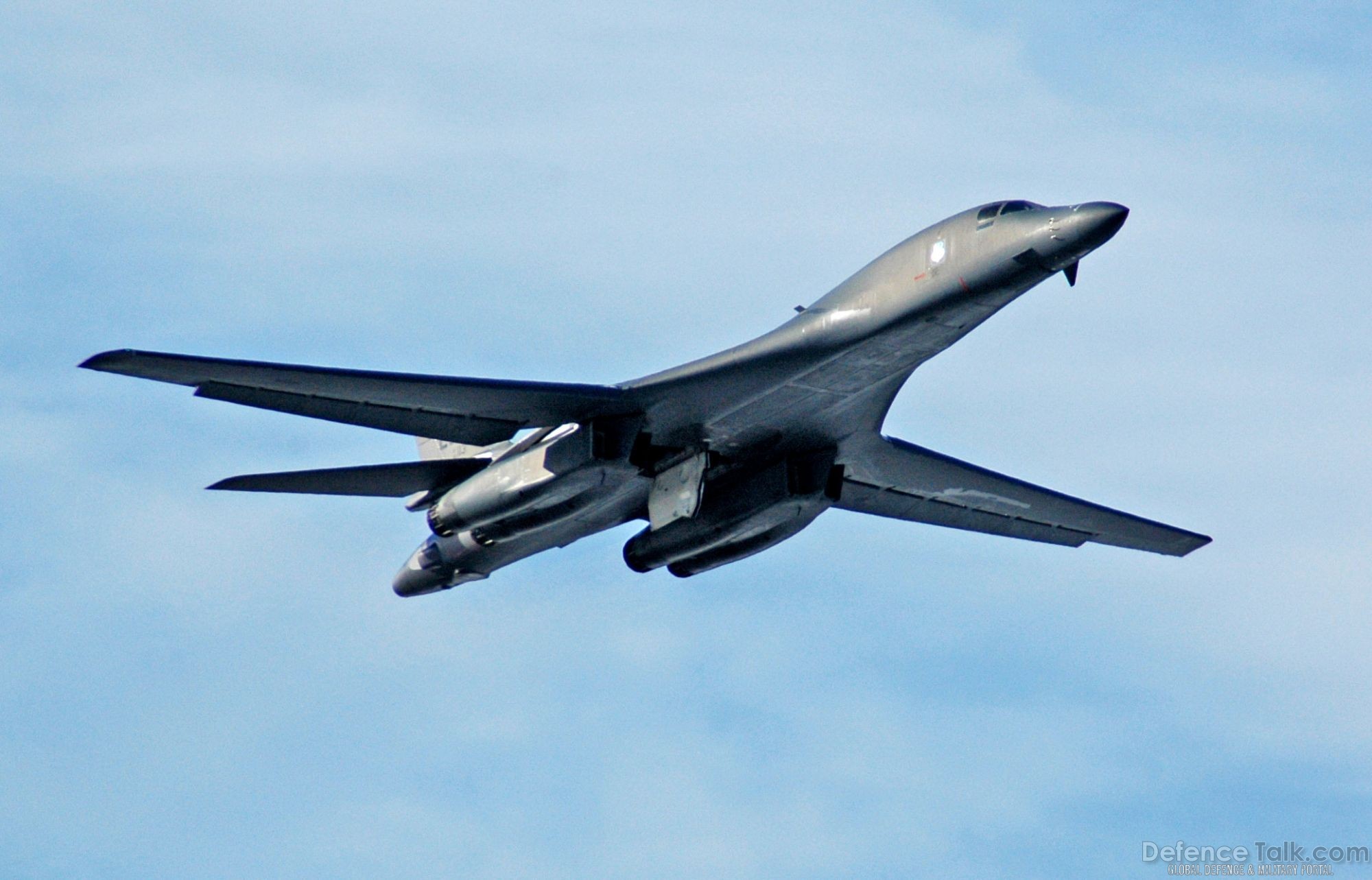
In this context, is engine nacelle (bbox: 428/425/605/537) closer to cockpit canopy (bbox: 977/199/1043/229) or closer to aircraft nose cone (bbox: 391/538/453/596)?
aircraft nose cone (bbox: 391/538/453/596)

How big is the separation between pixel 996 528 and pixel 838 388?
29.1 feet

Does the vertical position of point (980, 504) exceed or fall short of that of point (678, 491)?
it falls short

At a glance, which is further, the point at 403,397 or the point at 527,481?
the point at 527,481

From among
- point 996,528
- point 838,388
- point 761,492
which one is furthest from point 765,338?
point 996,528

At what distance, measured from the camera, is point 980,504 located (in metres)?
39.0

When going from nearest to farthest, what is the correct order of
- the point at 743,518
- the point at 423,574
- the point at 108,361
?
the point at 108,361 → the point at 743,518 → the point at 423,574

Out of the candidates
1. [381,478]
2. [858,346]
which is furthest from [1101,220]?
[381,478]

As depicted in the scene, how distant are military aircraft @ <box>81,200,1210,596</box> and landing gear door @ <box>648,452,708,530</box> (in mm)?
34

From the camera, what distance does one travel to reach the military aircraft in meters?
30.1

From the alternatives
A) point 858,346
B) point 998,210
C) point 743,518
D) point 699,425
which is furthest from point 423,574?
point 998,210

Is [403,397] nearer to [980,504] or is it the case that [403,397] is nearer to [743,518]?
[743,518]

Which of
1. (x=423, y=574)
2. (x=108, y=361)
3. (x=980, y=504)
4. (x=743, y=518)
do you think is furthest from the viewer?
(x=980, y=504)

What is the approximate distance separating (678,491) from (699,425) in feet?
4.64

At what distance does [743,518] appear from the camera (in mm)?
35000
